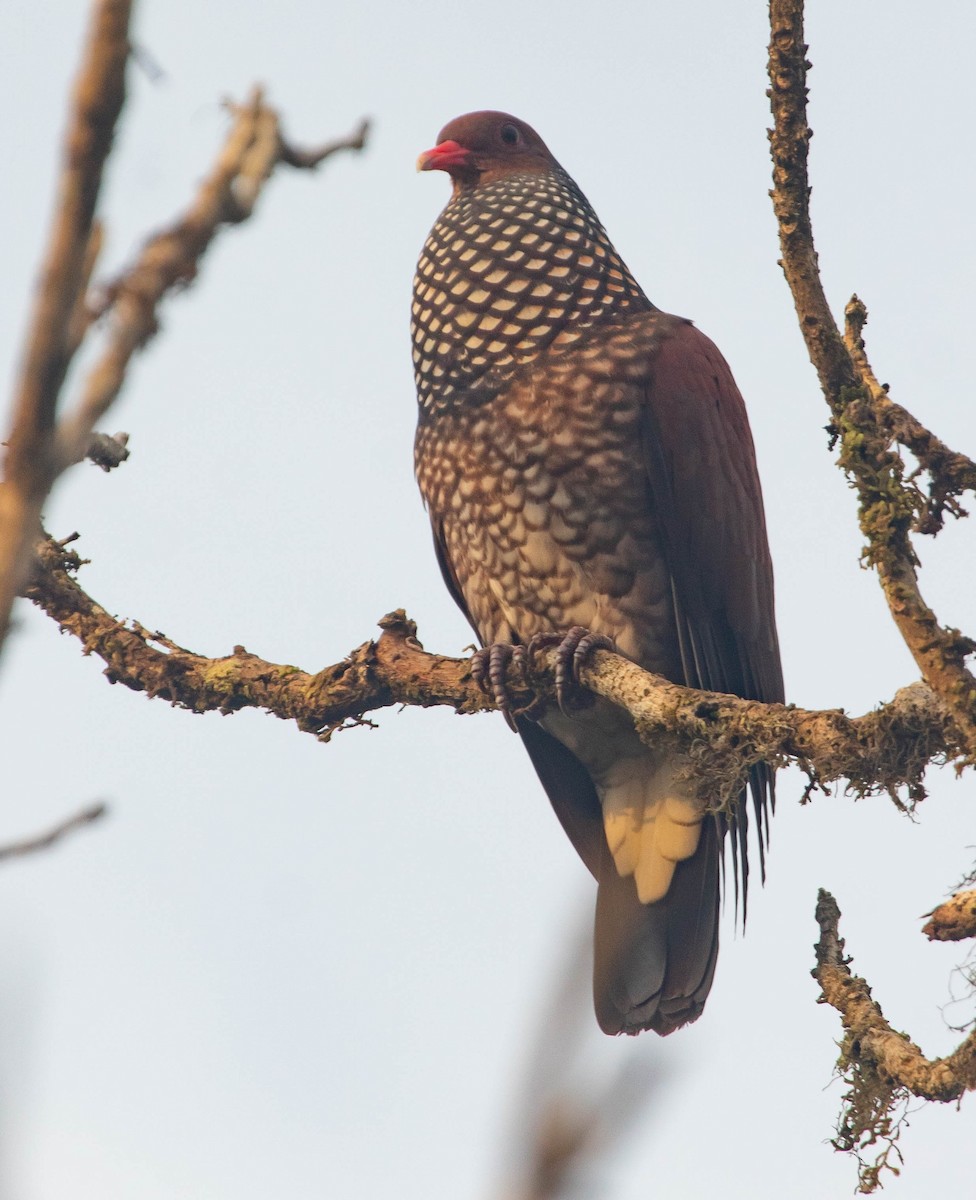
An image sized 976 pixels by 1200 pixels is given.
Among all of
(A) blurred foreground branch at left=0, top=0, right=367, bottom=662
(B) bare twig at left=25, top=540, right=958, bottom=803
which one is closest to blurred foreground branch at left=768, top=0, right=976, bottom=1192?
(B) bare twig at left=25, top=540, right=958, bottom=803

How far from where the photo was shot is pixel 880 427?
2715 millimetres

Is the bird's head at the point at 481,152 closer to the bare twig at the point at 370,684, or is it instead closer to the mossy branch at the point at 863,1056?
the bare twig at the point at 370,684

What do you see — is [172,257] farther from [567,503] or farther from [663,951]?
[663,951]

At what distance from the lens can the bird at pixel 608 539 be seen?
4.15 m

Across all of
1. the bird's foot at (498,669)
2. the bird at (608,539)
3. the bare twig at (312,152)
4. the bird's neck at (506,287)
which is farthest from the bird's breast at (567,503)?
the bare twig at (312,152)

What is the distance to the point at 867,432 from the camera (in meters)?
2.70

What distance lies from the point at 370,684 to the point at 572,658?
1.78 ft

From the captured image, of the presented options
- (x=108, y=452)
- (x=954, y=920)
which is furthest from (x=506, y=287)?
(x=954, y=920)

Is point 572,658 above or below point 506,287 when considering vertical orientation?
below

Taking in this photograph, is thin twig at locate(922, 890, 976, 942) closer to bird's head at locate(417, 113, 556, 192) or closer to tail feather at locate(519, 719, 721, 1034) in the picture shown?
tail feather at locate(519, 719, 721, 1034)

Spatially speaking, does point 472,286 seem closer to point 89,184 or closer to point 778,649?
point 778,649

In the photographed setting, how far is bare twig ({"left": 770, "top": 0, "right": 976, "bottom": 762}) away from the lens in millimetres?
2527

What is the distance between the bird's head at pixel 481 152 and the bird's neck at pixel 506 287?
6.4 inches

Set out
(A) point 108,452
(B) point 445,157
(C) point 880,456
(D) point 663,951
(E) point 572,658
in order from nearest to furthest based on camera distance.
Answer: (A) point 108,452 → (C) point 880,456 → (E) point 572,658 → (D) point 663,951 → (B) point 445,157
